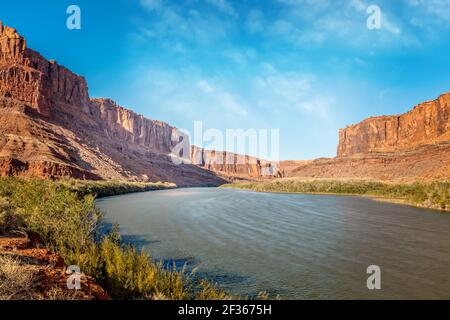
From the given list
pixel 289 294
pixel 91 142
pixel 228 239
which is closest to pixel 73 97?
pixel 91 142

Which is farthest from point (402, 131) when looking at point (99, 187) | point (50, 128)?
point (50, 128)

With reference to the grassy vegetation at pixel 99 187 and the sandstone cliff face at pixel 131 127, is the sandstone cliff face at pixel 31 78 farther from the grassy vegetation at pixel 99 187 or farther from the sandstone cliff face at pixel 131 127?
the grassy vegetation at pixel 99 187

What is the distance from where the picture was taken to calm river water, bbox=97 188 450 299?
350 inches

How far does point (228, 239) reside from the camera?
15.6 metres

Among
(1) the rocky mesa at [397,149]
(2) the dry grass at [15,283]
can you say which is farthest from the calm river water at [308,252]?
(1) the rocky mesa at [397,149]

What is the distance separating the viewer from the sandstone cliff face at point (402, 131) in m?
101

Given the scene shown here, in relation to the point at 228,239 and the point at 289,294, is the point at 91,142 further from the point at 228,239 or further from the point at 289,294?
the point at 289,294

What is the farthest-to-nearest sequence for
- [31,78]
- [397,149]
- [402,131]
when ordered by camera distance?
[402,131], [397,149], [31,78]

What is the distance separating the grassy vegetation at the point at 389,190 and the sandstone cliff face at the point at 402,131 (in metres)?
45.2

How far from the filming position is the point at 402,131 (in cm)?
12562

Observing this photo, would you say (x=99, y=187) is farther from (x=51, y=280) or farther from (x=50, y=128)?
(x=51, y=280)

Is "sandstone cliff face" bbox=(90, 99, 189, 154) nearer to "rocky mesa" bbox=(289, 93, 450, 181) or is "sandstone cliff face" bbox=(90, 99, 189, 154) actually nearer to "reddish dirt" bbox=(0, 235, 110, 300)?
"rocky mesa" bbox=(289, 93, 450, 181)

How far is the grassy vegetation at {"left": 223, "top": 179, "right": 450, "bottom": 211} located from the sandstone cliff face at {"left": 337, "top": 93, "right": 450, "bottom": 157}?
45216mm

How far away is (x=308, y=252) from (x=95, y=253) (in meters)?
8.84
